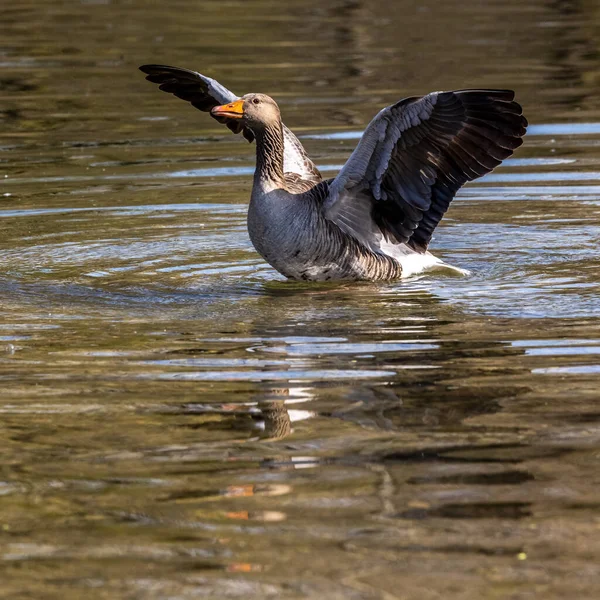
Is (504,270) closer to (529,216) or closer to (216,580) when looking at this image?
(529,216)

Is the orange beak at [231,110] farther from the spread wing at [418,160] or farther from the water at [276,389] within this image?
the water at [276,389]

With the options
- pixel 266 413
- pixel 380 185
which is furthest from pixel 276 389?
pixel 380 185

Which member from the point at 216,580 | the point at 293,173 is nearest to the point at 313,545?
the point at 216,580

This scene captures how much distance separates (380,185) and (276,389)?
3.58 m

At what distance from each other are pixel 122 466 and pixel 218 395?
3.94ft

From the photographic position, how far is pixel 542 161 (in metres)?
15.2

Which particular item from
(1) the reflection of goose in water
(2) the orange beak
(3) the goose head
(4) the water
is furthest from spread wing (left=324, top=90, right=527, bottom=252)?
(1) the reflection of goose in water

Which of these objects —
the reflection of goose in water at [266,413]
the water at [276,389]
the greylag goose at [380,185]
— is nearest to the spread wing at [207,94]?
the greylag goose at [380,185]

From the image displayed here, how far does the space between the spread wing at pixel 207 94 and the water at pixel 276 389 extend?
0.90 metres

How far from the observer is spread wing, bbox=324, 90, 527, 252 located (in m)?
9.70

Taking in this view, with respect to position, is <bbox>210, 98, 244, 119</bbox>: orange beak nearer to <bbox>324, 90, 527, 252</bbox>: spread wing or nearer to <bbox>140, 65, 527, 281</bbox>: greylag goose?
<bbox>140, 65, 527, 281</bbox>: greylag goose

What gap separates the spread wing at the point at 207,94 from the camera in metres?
11.7

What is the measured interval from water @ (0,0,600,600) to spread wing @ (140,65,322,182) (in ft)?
2.94

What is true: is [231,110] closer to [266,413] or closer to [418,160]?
[418,160]
